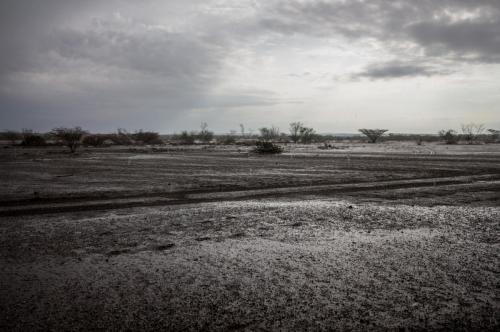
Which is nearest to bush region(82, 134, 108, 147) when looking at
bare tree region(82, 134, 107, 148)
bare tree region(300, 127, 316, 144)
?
bare tree region(82, 134, 107, 148)

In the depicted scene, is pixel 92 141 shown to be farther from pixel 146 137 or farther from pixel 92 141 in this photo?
pixel 146 137

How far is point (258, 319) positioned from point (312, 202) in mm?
6190

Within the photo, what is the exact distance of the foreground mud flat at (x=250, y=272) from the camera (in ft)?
10.4

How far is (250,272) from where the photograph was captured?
427 centimetres

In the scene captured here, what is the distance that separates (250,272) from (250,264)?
0.89ft

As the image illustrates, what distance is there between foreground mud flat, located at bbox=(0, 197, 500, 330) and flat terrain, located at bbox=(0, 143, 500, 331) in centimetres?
2

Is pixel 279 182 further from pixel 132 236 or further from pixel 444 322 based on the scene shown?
pixel 444 322

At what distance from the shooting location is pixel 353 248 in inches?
204

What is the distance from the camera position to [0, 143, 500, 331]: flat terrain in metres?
3.19

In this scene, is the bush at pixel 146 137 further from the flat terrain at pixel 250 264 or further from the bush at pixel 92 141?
the flat terrain at pixel 250 264

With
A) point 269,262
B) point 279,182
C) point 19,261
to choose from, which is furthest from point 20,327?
point 279,182

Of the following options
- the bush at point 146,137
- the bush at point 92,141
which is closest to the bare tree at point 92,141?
the bush at point 92,141

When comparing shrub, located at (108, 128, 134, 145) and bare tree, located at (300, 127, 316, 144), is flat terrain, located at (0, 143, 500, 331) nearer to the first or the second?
shrub, located at (108, 128, 134, 145)

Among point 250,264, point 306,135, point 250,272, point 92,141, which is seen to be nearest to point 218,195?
point 250,264
